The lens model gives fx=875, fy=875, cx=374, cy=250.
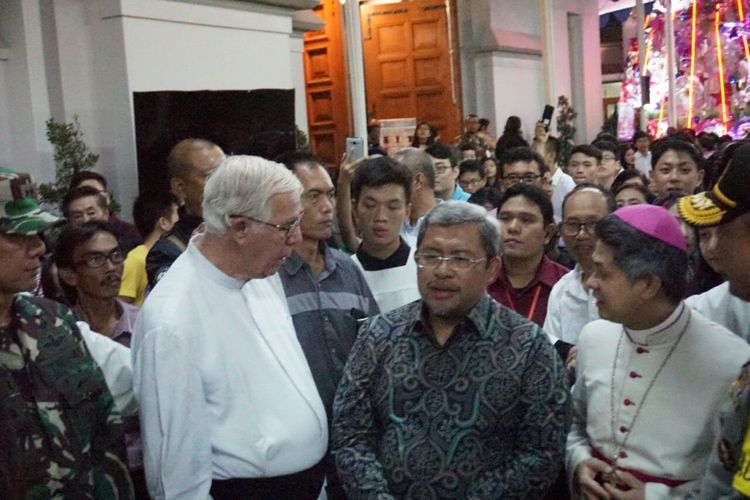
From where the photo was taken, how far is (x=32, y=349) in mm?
2072

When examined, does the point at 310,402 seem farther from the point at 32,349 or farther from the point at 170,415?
the point at 32,349

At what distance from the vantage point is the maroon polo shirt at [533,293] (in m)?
3.30

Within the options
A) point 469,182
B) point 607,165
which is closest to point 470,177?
point 469,182

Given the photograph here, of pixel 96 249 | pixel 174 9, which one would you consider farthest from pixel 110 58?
pixel 96 249

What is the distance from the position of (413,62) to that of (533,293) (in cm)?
804

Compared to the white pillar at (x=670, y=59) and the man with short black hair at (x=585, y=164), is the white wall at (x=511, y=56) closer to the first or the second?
the white pillar at (x=670, y=59)

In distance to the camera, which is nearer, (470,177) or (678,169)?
(678,169)

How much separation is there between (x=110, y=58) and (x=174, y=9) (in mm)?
626

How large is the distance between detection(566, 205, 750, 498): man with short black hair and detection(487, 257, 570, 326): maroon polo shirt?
0.90 meters

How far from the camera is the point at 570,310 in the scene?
310cm

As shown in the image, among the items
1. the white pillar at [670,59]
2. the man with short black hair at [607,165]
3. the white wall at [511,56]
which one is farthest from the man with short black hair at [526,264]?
the white pillar at [670,59]

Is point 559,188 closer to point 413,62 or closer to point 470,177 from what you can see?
point 470,177

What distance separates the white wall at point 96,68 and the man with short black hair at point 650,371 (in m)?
4.07

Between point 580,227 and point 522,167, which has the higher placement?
point 522,167
